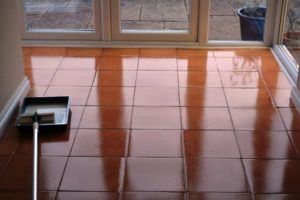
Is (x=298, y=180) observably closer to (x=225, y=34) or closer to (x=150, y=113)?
(x=150, y=113)

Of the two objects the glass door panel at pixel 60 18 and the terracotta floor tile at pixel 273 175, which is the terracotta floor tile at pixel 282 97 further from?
the glass door panel at pixel 60 18

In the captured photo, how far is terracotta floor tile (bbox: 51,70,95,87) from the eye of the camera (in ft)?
10.1

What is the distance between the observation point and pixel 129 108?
9.07 ft

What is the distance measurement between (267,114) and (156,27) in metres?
1.35

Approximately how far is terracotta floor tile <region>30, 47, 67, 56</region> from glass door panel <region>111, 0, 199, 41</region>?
0.41 metres

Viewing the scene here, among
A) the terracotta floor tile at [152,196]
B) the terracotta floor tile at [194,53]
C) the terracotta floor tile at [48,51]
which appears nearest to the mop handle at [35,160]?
the terracotta floor tile at [152,196]

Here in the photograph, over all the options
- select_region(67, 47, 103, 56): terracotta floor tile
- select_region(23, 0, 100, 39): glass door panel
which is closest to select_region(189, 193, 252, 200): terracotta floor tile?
select_region(67, 47, 103, 56): terracotta floor tile

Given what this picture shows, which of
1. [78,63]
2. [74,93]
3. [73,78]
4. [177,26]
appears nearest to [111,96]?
[74,93]

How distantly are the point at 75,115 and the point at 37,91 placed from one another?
0.41m

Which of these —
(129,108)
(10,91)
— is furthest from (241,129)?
(10,91)

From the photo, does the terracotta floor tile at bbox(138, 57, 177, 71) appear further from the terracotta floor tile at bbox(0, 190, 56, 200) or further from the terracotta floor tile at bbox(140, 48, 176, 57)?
the terracotta floor tile at bbox(0, 190, 56, 200)

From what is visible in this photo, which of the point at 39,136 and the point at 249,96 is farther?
the point at 249,96

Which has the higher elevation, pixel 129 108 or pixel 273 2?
pixel 273 2

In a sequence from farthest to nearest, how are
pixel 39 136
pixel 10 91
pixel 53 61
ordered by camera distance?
pixel 53 61 → pixel 10 91 → pixel 39 136
